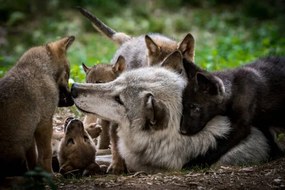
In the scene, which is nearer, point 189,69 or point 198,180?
point 198,180

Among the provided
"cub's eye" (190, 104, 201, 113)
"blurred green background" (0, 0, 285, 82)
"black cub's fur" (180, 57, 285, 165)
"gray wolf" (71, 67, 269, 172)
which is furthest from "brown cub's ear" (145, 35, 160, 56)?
"blurred green background" (0, 0, 285, 82)

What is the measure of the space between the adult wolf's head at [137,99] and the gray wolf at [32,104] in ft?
1.24

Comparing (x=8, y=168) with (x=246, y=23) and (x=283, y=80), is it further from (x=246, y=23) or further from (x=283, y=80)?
(x=246, y=23)

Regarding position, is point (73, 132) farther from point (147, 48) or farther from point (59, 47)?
point (147, 48)

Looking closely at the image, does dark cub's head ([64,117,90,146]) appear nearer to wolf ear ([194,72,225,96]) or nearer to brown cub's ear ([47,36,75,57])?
brown cub's ear ([47,36,75,57])

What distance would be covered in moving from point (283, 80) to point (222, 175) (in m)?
1.78

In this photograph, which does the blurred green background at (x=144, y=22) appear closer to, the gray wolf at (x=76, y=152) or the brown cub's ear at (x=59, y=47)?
the brown cub's ear at (x=59, y=47)

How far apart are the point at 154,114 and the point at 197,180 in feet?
2.96

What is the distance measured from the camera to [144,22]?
66.7ft

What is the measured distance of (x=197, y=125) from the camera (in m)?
6.84

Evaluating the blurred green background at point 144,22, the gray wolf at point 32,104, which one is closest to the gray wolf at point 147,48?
the gray wolf at point 32,104

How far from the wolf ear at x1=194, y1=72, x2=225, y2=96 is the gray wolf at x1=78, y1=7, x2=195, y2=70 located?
1.32 meters

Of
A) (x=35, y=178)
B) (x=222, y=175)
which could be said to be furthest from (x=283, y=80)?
(x=35, y=178)

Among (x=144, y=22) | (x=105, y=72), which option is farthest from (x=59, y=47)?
(x=144, y=22)
